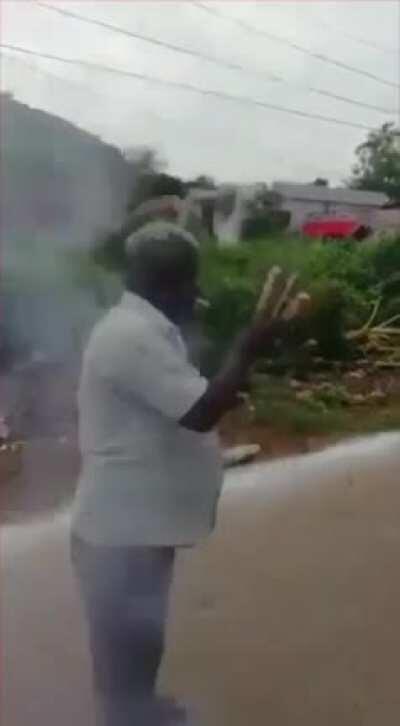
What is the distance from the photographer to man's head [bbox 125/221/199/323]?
4.99 ft

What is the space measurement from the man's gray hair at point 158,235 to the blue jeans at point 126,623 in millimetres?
395

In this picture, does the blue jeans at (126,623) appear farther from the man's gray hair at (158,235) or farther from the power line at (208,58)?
the power line at (208,58)

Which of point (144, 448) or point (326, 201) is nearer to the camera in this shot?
point (144, 448)

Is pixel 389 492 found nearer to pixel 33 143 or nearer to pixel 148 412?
pixel 148 412

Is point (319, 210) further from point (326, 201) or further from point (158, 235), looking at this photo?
point (158, 235)

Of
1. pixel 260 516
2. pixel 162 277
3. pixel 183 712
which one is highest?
pixel 162 277

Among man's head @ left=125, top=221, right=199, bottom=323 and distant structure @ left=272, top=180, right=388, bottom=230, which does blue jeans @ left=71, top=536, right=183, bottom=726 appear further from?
distant structure @ left=272, top=180, right=388, bottom=230

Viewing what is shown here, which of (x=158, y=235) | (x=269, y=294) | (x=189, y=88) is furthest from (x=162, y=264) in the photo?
(x=189, y=88)

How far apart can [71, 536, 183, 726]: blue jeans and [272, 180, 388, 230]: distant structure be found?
49cm

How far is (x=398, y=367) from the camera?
1723mm

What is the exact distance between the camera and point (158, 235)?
1519 millimetres

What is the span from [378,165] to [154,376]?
0.49m

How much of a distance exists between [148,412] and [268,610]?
1.24 ft

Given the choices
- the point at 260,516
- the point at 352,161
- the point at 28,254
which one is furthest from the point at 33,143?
the point at 260,516
